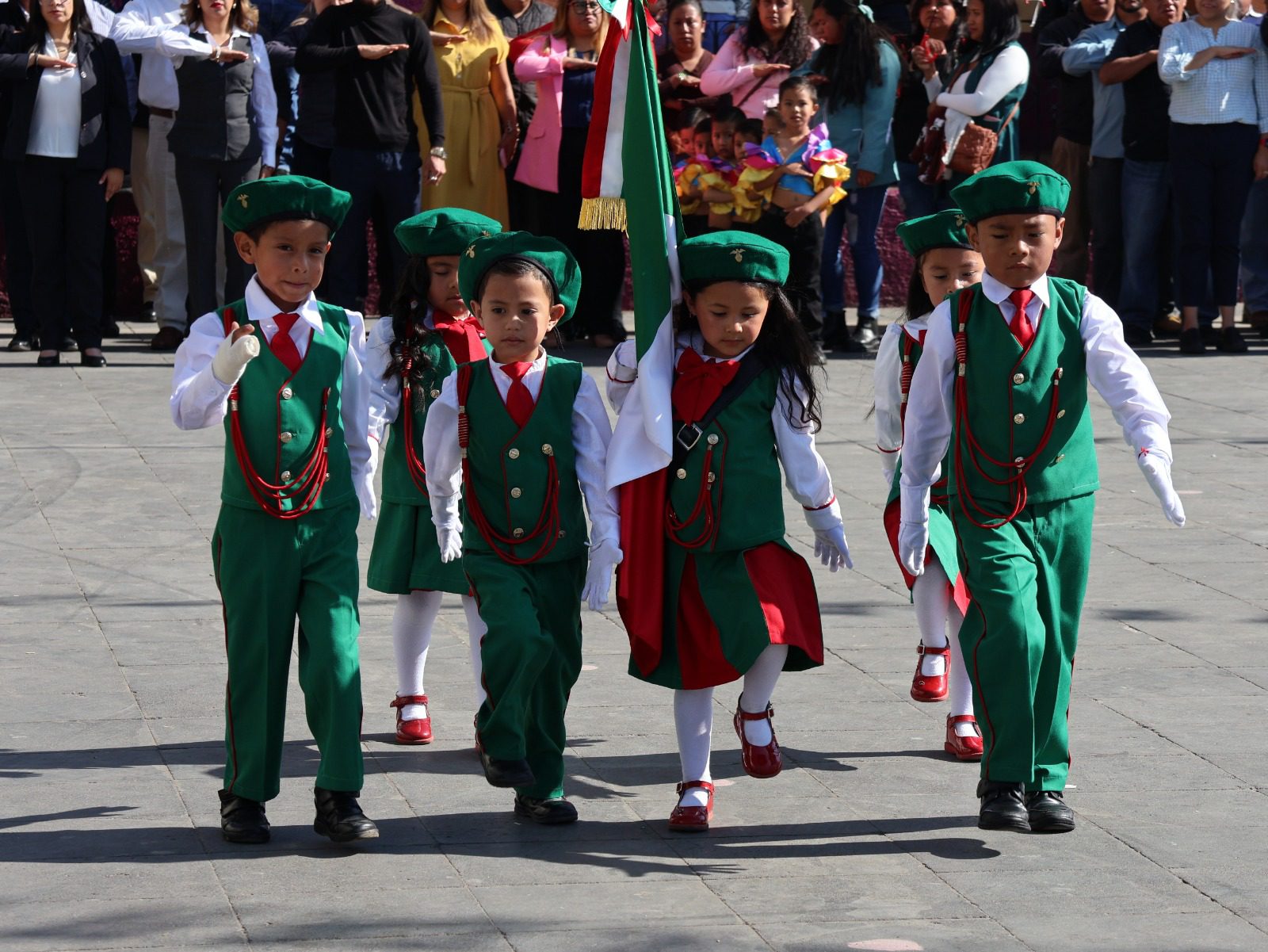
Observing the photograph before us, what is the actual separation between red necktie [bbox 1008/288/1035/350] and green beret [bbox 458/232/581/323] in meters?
1.13

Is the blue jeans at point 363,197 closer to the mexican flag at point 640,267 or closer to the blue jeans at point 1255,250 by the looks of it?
the blue jeans at point 1255,250

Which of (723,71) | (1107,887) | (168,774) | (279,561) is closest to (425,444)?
(279,561)

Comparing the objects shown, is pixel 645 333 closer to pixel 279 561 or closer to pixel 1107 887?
pixel 279 561

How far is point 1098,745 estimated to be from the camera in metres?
5.91

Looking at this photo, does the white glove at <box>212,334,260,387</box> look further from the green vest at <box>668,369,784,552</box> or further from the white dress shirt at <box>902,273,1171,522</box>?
the white dress shirt at <box>902,273,1171,522</box>

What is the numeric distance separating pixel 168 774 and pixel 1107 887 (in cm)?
252

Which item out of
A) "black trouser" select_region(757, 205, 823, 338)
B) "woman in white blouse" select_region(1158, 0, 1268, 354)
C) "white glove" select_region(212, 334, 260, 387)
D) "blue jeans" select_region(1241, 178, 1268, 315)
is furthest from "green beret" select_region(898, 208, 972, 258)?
"blue jeans" select_region(1241, 178, 1268, 315)

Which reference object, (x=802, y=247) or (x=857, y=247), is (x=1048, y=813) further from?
(x=857, y=247)

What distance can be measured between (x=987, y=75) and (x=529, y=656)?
776 cm

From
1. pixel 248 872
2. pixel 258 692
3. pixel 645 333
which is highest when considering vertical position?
pixel 645 333

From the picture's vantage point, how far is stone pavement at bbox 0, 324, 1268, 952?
4.54m

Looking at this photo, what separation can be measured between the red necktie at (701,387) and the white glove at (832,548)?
0.46 m

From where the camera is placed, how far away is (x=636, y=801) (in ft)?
18.0

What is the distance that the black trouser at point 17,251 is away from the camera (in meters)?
12.1
